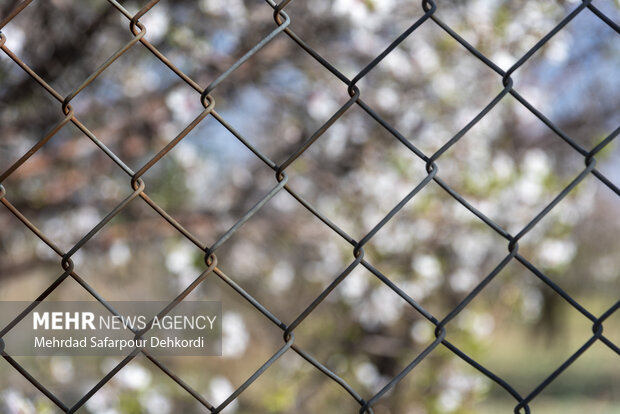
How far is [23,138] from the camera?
8.09 feet

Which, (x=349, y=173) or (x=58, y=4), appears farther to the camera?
(x=349, y=173)

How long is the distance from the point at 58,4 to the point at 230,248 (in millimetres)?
1353

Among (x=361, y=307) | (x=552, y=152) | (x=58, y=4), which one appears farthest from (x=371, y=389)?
(x=58, y=4)

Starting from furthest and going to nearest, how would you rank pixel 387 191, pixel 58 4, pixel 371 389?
pixel 371 389, pixel 387 191, pixel 58 4

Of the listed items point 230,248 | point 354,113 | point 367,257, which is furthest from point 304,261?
point 354,113

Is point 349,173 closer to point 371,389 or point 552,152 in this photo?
point 371,389

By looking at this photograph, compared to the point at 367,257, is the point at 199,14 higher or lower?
higher

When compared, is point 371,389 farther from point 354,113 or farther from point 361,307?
point 354,113

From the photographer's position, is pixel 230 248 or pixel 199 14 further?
pixel 230 248

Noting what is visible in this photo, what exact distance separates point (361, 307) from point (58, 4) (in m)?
1.74

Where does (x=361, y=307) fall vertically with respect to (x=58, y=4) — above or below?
below

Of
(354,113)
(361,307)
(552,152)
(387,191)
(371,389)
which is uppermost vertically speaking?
(552,152)

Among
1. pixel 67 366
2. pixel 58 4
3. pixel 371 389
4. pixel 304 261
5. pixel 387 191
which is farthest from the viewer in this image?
pixel 304 261

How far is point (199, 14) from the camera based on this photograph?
253cm
